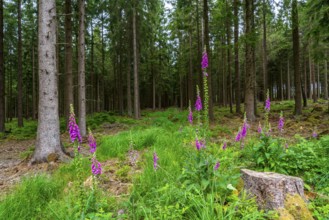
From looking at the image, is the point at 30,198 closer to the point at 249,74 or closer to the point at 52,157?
the point at 52,157

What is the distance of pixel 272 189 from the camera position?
2.62m

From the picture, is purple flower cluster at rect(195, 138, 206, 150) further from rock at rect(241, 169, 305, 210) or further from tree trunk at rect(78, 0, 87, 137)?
tree trunk at rect(78, 0, 87, 137)

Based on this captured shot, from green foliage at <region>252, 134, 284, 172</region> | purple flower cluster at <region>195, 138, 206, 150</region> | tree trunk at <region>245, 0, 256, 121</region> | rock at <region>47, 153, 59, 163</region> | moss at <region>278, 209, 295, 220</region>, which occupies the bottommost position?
moss at <region>278, 209, 295, 220</region>

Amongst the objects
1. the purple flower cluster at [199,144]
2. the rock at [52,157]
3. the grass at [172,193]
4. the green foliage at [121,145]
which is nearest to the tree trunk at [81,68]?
the green foliage at [121,145]

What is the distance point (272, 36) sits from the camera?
29.1 meters

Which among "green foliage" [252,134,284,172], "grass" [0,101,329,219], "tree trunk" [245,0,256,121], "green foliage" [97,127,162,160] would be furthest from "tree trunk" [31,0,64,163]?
"tree trunk" [245,0,256,121]

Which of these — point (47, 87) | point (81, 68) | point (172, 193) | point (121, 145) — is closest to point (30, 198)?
point (172, 193)

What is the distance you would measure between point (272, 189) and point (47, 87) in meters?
5.75

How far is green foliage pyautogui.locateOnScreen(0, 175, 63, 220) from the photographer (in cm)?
271

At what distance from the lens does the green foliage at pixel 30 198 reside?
2711 millimetres

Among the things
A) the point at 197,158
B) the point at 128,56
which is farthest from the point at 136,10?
the point at 197,158

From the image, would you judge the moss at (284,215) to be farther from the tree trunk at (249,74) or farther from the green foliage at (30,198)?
the tree trunk at (249,74)

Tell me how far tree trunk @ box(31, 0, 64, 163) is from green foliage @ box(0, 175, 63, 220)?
2339 millimetres

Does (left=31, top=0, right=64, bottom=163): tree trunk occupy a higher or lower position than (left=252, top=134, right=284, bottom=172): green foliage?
higher
